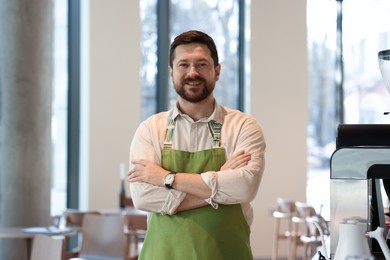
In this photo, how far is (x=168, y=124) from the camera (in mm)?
2721

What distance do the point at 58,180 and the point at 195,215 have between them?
22.3 feet

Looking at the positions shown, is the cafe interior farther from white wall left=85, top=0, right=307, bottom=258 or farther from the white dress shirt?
the white dress shirt

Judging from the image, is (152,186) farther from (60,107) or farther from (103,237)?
(60,107)

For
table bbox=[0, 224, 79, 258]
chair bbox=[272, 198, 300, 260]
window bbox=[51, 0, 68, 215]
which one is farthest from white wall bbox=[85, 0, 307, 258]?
table bbox=[0, 224, 79, 258]

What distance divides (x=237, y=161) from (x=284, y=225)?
7.62 metres

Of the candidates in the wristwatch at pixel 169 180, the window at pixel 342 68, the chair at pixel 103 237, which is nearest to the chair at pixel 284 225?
the window at pixel 342 68

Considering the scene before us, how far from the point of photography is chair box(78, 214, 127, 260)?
584 centimetres

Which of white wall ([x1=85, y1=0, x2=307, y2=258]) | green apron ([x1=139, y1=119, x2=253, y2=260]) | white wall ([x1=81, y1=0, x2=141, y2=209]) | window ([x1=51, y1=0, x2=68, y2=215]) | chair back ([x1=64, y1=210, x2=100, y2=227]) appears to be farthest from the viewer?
white wall ([x1=85, y1=0, x2=307, y2=258])

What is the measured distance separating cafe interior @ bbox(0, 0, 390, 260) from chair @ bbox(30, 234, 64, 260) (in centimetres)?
152

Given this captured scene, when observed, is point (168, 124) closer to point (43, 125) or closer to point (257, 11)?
point (43, 125)

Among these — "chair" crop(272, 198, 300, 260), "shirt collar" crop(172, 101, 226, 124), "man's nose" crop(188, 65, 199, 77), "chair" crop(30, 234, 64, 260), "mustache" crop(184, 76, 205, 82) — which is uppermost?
"man's nose" crop(188, 65, 199, 77)

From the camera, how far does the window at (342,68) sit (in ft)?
35.2

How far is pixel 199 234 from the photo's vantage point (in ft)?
8.43

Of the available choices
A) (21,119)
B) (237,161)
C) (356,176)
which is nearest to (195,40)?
(237,161)
